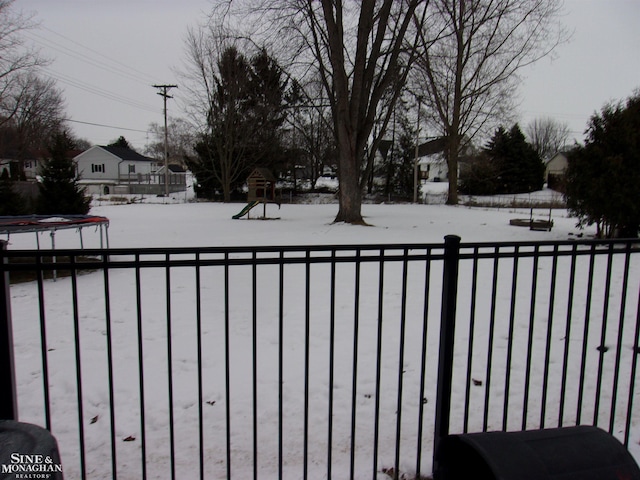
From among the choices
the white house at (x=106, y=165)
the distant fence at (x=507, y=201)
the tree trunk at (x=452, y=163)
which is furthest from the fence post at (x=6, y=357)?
the white house at (x=106, y=165)

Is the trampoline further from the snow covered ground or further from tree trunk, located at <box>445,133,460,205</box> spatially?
tree trunk, located at <box>445,133,460,205</box>

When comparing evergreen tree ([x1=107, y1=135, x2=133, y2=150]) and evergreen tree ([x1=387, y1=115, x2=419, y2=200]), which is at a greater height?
evergreen tree ([x1=107, y1=135, x2=133, y2=150])

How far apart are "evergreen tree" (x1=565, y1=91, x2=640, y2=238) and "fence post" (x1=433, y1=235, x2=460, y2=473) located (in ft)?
33.6

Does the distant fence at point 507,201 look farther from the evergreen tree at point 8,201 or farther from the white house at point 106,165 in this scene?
the white house at point 106,165

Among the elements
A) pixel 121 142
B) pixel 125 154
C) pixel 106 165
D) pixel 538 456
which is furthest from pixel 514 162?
pixel 121 142

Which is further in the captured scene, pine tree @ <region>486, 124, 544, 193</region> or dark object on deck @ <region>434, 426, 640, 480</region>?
pine tree @ <region>486, 124, 544, 193</region>

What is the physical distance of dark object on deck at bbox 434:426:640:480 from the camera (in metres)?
1.40

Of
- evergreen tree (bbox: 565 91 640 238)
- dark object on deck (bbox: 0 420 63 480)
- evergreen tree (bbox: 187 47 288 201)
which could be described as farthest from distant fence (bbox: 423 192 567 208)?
dark object on deck (bbox: 0 420 63 480)

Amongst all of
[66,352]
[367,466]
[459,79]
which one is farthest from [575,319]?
[459,79]

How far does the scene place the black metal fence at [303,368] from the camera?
2311 millimetres

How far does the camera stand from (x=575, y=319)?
5.36 meters

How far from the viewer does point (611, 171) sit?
10.4 metres

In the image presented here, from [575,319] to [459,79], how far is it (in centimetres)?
2982

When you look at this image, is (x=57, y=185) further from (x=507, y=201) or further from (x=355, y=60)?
(x=507, y=201)
